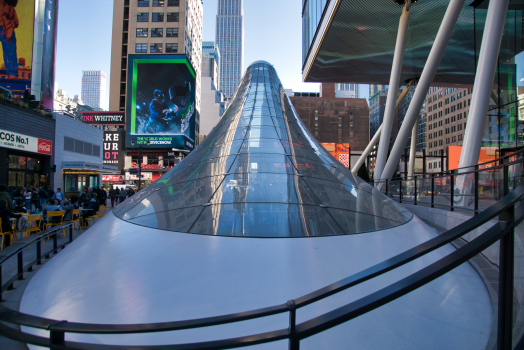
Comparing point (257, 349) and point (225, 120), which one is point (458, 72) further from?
point (257, 349)

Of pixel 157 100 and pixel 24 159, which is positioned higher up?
pixel 157 100

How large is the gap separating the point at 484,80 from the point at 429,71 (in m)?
3.56

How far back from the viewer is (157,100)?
4159 centimetres

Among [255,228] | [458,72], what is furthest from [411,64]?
[255,228]

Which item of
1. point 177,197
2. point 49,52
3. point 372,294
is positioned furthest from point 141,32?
point 372,294

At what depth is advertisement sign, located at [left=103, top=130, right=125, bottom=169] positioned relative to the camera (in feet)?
144

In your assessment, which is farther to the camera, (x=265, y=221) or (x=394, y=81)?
(x=394, y=81)

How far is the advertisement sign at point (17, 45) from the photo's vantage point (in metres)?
19.9

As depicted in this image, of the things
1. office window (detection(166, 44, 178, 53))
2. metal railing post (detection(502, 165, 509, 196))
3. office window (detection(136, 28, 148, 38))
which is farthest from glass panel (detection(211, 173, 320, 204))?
office window (detection(136, 28, 148, 38))

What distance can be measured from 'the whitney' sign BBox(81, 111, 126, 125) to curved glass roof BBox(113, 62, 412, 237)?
46.6 metres

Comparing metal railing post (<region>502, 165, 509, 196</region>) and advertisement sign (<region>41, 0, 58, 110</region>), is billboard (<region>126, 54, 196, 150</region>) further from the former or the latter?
metal railing post (<region>502, 165, 509, 196</region>)

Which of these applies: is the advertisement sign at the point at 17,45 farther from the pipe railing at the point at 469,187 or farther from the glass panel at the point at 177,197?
the pipe railing at the point at 469,187

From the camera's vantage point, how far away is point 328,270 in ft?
9.32

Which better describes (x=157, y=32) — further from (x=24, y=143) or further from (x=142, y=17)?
(x=24, y=143)
